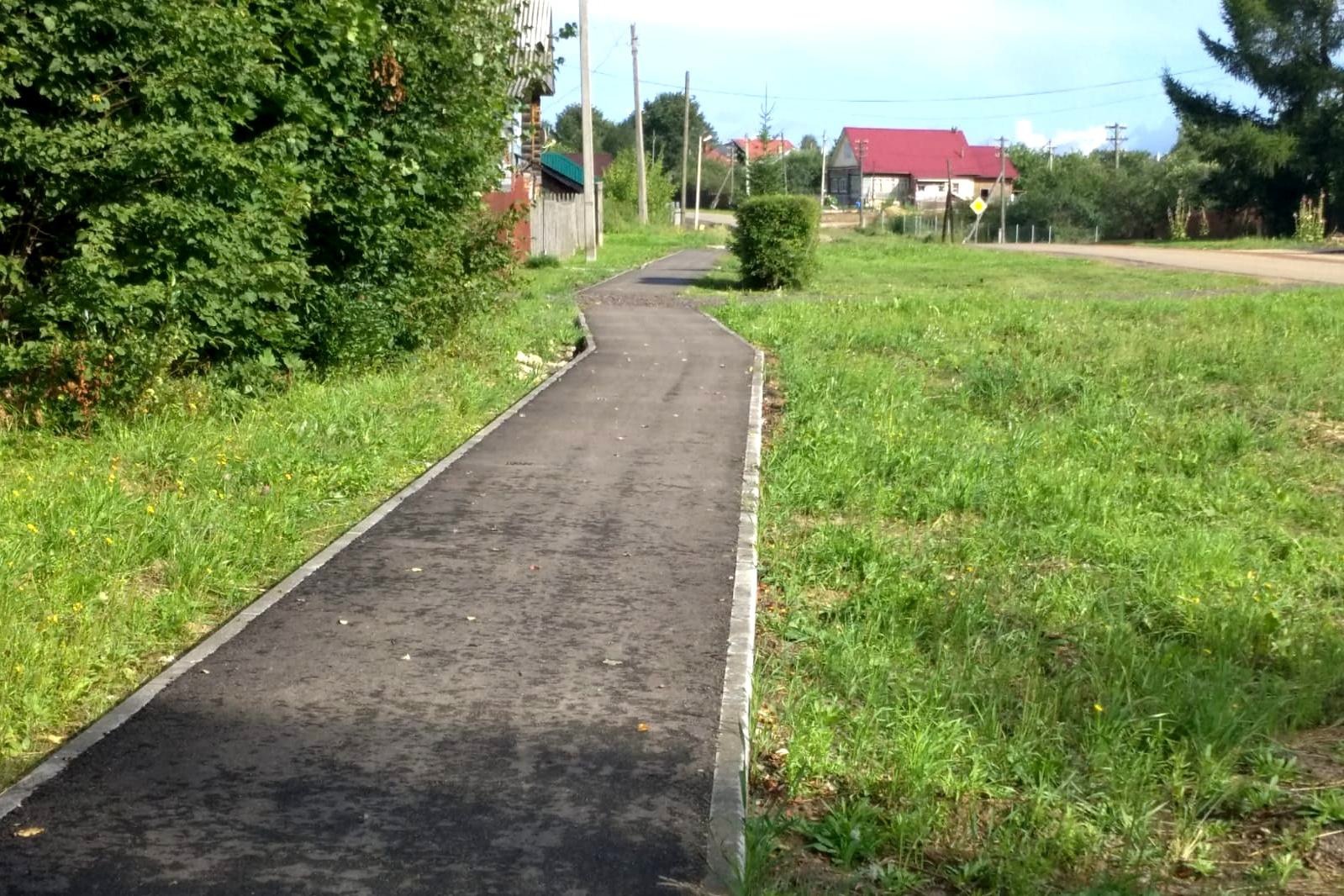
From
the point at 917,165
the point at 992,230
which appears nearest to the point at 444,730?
the point at 992,230

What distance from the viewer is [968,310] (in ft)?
66.6

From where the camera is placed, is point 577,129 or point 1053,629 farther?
point 577,129

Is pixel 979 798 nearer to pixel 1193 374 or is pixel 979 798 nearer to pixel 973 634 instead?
pixel 973 634

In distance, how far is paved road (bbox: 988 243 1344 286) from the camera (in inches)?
1117

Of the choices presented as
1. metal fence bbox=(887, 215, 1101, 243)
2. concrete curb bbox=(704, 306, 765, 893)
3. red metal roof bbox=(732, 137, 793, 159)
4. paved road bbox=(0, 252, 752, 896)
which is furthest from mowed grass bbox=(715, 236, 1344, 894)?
metal fence bbox=(887, 215, 1101, 243)

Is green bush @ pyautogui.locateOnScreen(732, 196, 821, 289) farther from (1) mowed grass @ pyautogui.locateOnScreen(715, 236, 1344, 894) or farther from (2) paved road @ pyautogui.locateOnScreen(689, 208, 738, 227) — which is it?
(2) paved road @ pyautogui.locateOnScreen(689, 208, 738, 227)

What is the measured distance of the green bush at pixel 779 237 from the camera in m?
25.9

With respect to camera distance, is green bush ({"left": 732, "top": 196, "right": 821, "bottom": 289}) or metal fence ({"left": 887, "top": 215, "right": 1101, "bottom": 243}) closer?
green bush ({"left": 732, "top": 196, "right": 821, "bottom": 289})

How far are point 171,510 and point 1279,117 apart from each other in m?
59.0

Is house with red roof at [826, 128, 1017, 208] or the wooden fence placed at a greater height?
house with red roof at [826, 128, 1017, 208]

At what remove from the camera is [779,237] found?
85.3 ft

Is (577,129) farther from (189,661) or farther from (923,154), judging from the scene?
(189,661)

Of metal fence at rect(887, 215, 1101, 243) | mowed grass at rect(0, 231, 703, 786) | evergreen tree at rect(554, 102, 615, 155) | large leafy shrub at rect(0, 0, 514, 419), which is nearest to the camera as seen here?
mowed grass at rect(0, 231, 703, 786)

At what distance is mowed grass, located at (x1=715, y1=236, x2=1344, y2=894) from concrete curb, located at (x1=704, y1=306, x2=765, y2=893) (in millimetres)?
80
